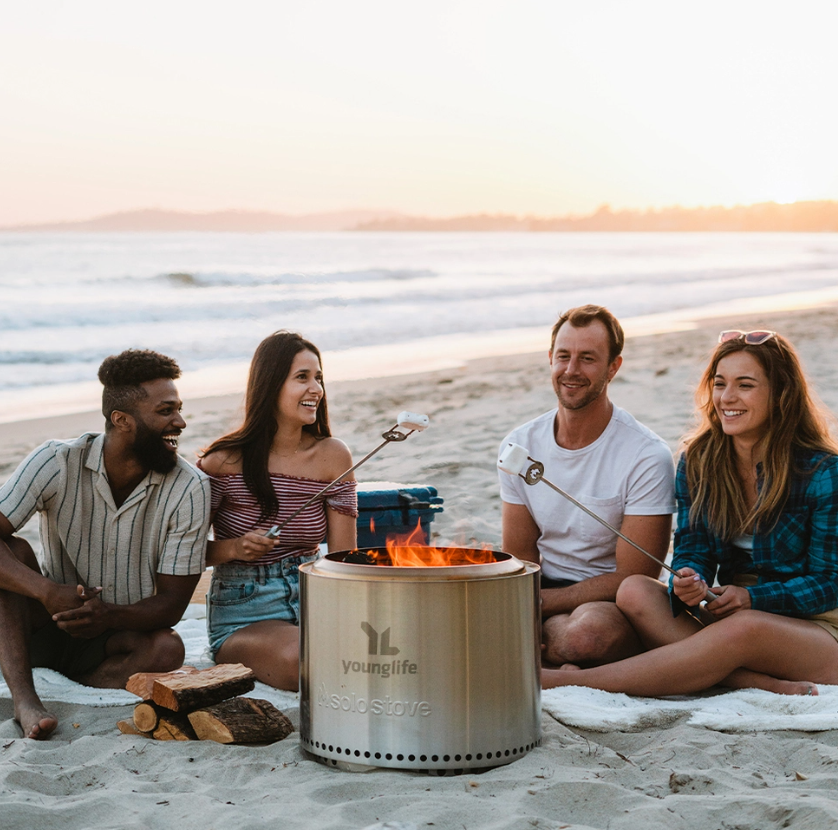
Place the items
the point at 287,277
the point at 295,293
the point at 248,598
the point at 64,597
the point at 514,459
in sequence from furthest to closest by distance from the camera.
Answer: the point at 287,277 → the point at 295,293 → the point at 248,598 → the point at 64,597 → the point at 514,459

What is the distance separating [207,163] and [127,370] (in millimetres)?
22873

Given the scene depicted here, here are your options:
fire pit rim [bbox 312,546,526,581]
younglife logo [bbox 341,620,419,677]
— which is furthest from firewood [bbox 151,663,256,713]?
younglife logo [bbox 341,620,419,677]

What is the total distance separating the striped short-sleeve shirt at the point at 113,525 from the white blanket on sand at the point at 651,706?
34 centimetres

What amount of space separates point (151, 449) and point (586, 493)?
1.60 metres

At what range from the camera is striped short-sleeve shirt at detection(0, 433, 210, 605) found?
3545 millimetres

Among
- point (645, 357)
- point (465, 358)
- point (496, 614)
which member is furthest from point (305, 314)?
point (496, 614)

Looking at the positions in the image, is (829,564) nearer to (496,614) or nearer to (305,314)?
(496,614)

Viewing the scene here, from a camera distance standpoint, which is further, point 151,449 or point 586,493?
point 586,493

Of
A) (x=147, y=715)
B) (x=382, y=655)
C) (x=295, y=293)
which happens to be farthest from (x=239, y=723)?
(x=295, y=293)

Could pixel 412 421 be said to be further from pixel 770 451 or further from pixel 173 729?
pixel 770 451

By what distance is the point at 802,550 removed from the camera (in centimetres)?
347

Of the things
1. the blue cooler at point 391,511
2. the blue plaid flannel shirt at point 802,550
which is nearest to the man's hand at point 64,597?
the blue cooler at point 391,511

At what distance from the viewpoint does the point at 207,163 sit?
2523 cm

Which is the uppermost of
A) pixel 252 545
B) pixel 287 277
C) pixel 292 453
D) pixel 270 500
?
pixel 287 277
